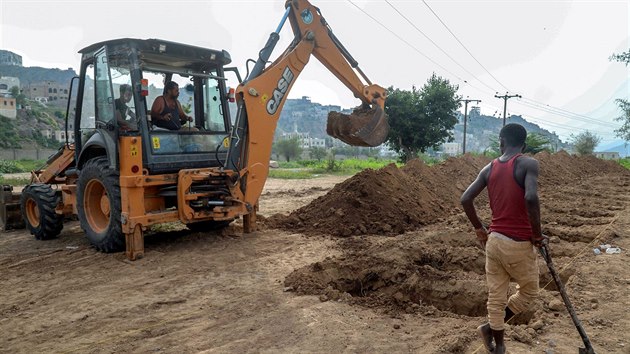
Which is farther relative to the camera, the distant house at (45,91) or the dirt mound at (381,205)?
the distant house at (45,91)

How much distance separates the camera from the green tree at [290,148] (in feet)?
253

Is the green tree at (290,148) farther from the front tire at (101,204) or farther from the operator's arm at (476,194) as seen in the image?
the operator's arm at (476,194)

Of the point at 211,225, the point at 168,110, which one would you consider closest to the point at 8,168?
the point at 211,225

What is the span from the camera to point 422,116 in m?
27.0

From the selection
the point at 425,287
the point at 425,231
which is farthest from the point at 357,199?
the point at 425,287

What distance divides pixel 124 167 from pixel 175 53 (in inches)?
76.5

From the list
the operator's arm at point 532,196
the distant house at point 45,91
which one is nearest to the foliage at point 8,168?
the operator's arm at point 532,196

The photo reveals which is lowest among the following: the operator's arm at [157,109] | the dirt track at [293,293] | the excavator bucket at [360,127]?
the dirt track at [293,293]

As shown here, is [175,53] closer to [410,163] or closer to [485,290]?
[485,290]

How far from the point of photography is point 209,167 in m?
7.03

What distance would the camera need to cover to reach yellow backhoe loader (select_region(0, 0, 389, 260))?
636cm

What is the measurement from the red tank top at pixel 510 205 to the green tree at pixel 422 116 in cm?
2415

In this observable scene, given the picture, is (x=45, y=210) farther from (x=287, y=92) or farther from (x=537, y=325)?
(x=537, y=325)

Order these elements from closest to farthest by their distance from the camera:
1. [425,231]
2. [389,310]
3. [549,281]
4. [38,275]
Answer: [389,310] < [549,281] < [38,275] < [425,231]
